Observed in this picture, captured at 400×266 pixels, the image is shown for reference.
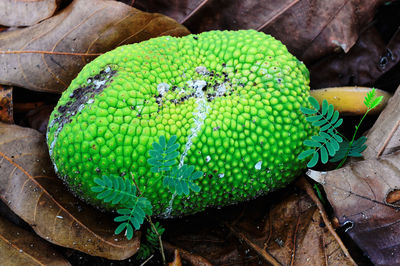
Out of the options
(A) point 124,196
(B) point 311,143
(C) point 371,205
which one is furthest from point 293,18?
(A) point 124,196

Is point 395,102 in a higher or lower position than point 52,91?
higher

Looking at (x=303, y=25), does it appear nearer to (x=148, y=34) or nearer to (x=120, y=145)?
(x=148, y=34)

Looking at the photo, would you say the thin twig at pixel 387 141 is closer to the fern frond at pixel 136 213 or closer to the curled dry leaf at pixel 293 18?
the curled dry leaf at pixel 293 18

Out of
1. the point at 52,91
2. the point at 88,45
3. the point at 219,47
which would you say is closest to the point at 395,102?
the point at 219,47

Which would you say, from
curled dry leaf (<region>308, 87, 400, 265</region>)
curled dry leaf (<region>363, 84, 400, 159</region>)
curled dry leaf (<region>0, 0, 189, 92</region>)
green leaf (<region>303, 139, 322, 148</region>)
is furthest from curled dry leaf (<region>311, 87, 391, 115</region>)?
curled dry leaf (<region>0, 0, 189, 92</region>)

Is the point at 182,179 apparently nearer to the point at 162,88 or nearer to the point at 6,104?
the point at 162,88

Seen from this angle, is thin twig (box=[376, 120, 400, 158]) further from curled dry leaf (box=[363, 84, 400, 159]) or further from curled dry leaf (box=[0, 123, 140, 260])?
curled dry leaf (box=[0, 123, 140, 260])

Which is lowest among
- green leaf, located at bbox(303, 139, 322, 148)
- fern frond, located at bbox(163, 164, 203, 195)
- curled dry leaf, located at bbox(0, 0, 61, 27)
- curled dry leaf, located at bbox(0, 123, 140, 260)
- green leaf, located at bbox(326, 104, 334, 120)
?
curled dry leaf, located at bbox(0, 123, 140, 260)
